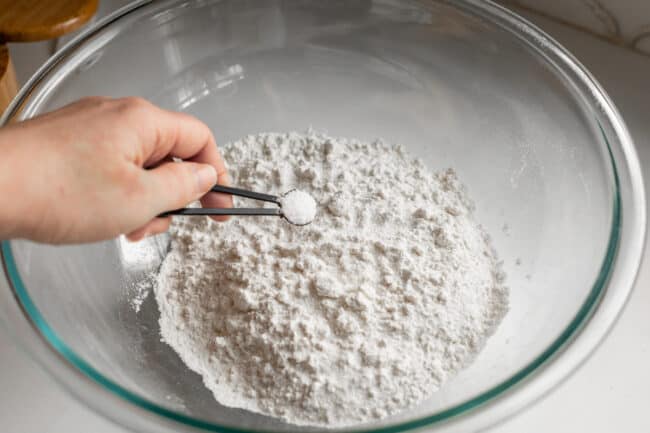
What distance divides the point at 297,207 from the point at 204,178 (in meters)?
0.16

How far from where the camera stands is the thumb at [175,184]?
25.7 inches

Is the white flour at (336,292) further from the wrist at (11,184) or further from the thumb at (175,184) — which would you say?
the wrist at (11,184)

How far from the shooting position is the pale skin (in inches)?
23.6

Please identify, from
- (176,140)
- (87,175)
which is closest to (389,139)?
(176,140)

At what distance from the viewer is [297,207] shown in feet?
2.77

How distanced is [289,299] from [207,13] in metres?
0.42

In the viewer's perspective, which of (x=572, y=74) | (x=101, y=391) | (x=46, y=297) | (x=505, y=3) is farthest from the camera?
(x=505, y=3)

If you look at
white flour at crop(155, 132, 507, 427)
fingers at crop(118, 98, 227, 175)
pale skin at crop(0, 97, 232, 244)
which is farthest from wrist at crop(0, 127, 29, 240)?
white flour at crop(155, 132, 507, 427)

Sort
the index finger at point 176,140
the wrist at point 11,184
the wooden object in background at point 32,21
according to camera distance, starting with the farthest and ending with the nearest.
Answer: the wooden object in background at point 32,21 < the index finger at point 176,140 < the wrist at point 11,184

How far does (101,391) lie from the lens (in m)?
0.64

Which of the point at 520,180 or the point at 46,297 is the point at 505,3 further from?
the point at 46,297

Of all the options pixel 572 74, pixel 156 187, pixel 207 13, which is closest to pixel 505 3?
pixel 572 74

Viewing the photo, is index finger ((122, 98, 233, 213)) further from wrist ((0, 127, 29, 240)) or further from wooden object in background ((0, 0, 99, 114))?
wooden object in background ((0, 0, 99, 114))

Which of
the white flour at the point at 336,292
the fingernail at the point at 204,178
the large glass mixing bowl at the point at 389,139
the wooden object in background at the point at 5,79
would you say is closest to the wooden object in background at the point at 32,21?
the wooden object in background at the point at 5,79
